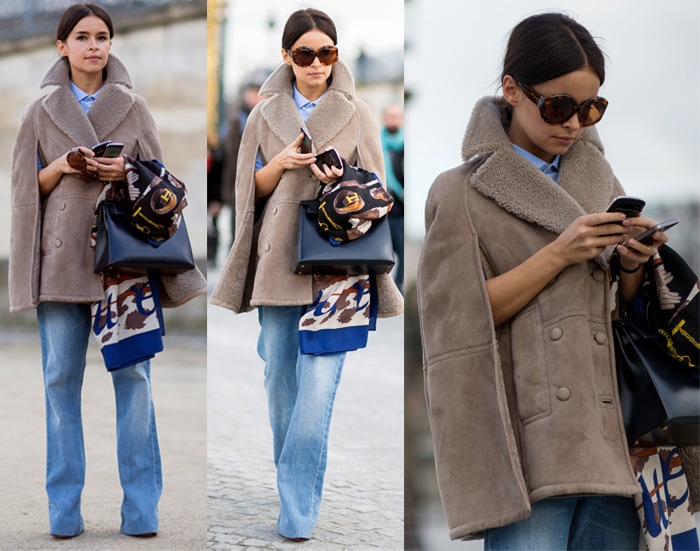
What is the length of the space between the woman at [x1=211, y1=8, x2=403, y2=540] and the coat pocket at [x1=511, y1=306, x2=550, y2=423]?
6.39 ft

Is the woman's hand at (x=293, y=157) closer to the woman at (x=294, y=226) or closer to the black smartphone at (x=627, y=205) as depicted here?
the woman at (x=294, y=226)

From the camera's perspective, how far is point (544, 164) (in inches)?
118

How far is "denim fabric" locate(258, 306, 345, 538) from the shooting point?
4.75m

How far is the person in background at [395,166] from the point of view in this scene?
10.2 meters

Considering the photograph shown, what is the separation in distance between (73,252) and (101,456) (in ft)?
7.58

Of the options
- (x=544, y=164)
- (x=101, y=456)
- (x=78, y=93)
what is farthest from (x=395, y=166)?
(x=544, y=164)

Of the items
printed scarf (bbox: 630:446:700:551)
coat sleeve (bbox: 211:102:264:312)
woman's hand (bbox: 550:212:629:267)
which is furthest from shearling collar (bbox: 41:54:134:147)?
printed scarf (bbox: 630:446:700:551)

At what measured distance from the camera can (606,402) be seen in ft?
9.12

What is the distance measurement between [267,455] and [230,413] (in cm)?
112

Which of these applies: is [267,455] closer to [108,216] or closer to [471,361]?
[108,216]

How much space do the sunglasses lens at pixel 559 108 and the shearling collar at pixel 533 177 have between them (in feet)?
0.49

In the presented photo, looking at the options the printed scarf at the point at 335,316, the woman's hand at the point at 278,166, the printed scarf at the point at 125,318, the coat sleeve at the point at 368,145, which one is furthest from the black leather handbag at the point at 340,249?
the printed scarf at the point at 125,318

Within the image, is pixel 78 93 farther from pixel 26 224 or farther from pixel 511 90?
pixel 511 90

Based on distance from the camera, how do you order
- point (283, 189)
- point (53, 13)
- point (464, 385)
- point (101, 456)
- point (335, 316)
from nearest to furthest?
point (464, 385) → point (335, 316) → point (283, 189) → point (101, 456) → point (53, 13)
